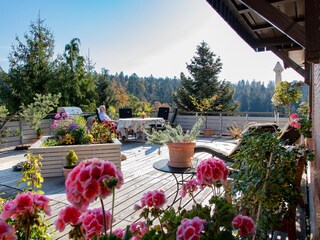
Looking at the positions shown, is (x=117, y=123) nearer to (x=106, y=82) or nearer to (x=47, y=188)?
(x=47, y=188)

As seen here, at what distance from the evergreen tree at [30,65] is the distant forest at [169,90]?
68.1ft

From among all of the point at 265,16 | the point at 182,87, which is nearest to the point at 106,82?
the point at 182,87

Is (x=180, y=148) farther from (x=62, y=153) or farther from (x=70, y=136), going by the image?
(x=70, y=136)

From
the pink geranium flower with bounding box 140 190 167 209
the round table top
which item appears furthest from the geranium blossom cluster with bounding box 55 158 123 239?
the round table top

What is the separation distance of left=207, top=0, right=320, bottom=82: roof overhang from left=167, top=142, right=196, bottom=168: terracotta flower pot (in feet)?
4.07

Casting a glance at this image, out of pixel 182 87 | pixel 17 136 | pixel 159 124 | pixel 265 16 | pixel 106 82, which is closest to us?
pixel 265 16

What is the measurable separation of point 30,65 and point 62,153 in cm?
842

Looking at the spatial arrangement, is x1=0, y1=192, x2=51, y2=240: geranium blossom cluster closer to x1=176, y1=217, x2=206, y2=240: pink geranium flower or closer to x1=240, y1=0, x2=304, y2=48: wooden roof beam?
x1=176, y1=217, x2=206, y2=240: pink geranium flower

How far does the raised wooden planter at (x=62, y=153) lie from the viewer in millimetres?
3863

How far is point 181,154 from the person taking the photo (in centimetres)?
234

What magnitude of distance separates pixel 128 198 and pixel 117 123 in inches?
199

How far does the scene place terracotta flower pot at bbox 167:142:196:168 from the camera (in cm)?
233

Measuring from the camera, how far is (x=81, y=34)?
12656 mm

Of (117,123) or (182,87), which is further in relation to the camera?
(182,87)
